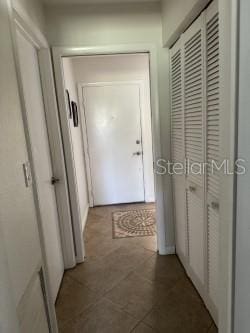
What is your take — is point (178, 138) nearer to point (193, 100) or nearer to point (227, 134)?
point (193, 100)

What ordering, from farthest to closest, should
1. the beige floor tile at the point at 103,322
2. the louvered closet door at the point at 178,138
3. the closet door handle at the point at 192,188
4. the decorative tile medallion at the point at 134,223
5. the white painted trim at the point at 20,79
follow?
the decorative tile medallion at the point at 134,223 < the louvered closet door at the point at 178,138 < the closet door handle at the point at 192,188 < the beige floor tile at the point at 103,322 < the white painted trim at the point at 20,79

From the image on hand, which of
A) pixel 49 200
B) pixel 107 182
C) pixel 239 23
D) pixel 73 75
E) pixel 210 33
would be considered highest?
pixel 73 75

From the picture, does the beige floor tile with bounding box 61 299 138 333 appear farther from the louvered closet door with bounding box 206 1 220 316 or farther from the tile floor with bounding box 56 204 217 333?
the louvered closet door with bounding box 206 1 220 316

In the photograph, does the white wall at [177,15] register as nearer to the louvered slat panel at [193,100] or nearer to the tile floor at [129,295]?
the louvered slat panel at [193,100]

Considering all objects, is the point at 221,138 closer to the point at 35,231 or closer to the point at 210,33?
the point at 210,33

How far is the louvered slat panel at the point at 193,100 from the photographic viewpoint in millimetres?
1511

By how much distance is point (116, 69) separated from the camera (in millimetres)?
3498

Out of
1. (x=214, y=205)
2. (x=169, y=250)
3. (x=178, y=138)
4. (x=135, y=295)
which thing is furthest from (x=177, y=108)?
(x=135, y=295)

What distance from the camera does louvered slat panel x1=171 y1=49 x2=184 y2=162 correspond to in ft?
6.14

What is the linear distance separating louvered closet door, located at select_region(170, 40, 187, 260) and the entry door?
163cm

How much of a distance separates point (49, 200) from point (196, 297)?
Result: 54.3 inches

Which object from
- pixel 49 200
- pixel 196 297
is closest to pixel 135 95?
pixel 49 200

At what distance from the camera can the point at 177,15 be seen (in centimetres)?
163

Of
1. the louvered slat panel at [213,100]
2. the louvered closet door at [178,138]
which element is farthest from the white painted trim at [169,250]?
the louvered slat panel at [213,100]
